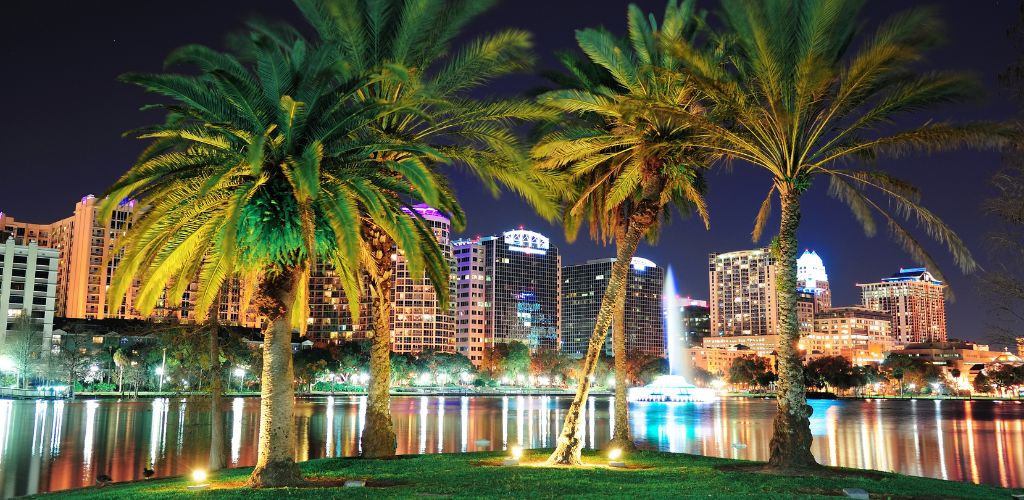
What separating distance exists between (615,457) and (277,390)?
412 inches

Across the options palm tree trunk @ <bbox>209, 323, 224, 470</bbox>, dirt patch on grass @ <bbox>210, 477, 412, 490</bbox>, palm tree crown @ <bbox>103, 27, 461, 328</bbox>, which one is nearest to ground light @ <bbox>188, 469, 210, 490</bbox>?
dirt patch on grass @ <bbox>210, 477, 412, 490</bbox>

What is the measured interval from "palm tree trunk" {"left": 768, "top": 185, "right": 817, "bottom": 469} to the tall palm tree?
28.3 feet

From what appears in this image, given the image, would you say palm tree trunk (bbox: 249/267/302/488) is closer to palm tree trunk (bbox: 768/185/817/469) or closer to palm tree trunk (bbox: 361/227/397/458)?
palm tree trunk (bbox: 361/227/397/458)

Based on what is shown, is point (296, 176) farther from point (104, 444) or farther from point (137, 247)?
point (104, 444)

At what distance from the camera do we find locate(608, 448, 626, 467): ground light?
69.6 ft

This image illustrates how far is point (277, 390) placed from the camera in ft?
54.7

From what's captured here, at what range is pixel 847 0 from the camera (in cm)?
1752

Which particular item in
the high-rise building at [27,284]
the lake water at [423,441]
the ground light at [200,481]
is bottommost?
the lake water at [423,441]

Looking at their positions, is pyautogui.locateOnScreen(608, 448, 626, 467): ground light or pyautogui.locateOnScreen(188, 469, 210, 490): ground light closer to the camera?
pyautogui.locateOnScreen(188, 469, 210, 490): ground light

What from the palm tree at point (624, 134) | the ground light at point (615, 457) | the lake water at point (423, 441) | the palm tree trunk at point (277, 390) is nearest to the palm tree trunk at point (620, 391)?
the palm tree at point (624, 134)

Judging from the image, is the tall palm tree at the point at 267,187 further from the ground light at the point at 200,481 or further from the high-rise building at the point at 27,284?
the high-rise building at the point at 27,284

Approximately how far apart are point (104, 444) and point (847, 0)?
116 feet

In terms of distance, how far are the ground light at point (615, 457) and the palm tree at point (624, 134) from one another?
3.96ft

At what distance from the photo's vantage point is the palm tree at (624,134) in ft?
67.8
